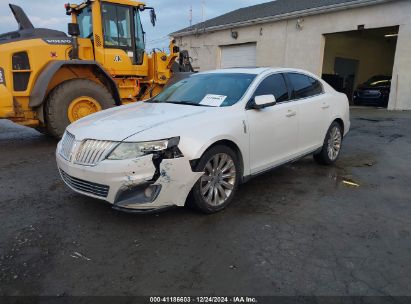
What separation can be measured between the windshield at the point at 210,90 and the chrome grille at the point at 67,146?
1402 mm

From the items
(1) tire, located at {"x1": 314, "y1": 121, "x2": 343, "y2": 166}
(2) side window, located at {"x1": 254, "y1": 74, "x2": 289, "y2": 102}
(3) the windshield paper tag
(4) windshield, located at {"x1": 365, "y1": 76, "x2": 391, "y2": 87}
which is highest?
(2) side window, located at {"x1": 254, "y1": 74, "x2": 289, "y2": 102}

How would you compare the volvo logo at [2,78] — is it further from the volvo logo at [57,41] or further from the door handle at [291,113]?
the door handle at [291,113]

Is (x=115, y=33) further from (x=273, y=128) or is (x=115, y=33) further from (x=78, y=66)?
(x=273, y=128)

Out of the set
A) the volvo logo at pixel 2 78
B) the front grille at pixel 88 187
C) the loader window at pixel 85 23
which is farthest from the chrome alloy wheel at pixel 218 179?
the loader window at pixel 85 23

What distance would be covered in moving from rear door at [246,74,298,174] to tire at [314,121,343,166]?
3.33ft

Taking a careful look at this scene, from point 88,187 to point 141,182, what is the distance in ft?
1.98

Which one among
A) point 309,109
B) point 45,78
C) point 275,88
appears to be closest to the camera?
point 275,88

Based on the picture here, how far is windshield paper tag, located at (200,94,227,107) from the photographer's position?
167 inches

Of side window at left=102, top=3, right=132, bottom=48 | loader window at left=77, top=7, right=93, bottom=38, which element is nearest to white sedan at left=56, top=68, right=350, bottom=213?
side window at left=102, top=3, right=132, bottom=48

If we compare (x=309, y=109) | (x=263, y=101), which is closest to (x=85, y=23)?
(x=309, y=109)

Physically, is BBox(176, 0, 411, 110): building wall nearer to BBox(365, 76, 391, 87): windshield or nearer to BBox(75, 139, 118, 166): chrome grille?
BBox(365, 76, 391, 87): windshield

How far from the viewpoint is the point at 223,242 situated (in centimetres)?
328

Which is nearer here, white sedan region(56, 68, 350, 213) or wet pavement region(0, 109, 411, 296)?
wet pavement region(0, 109, 411, 296)

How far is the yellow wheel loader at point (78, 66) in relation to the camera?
22.5 feet
